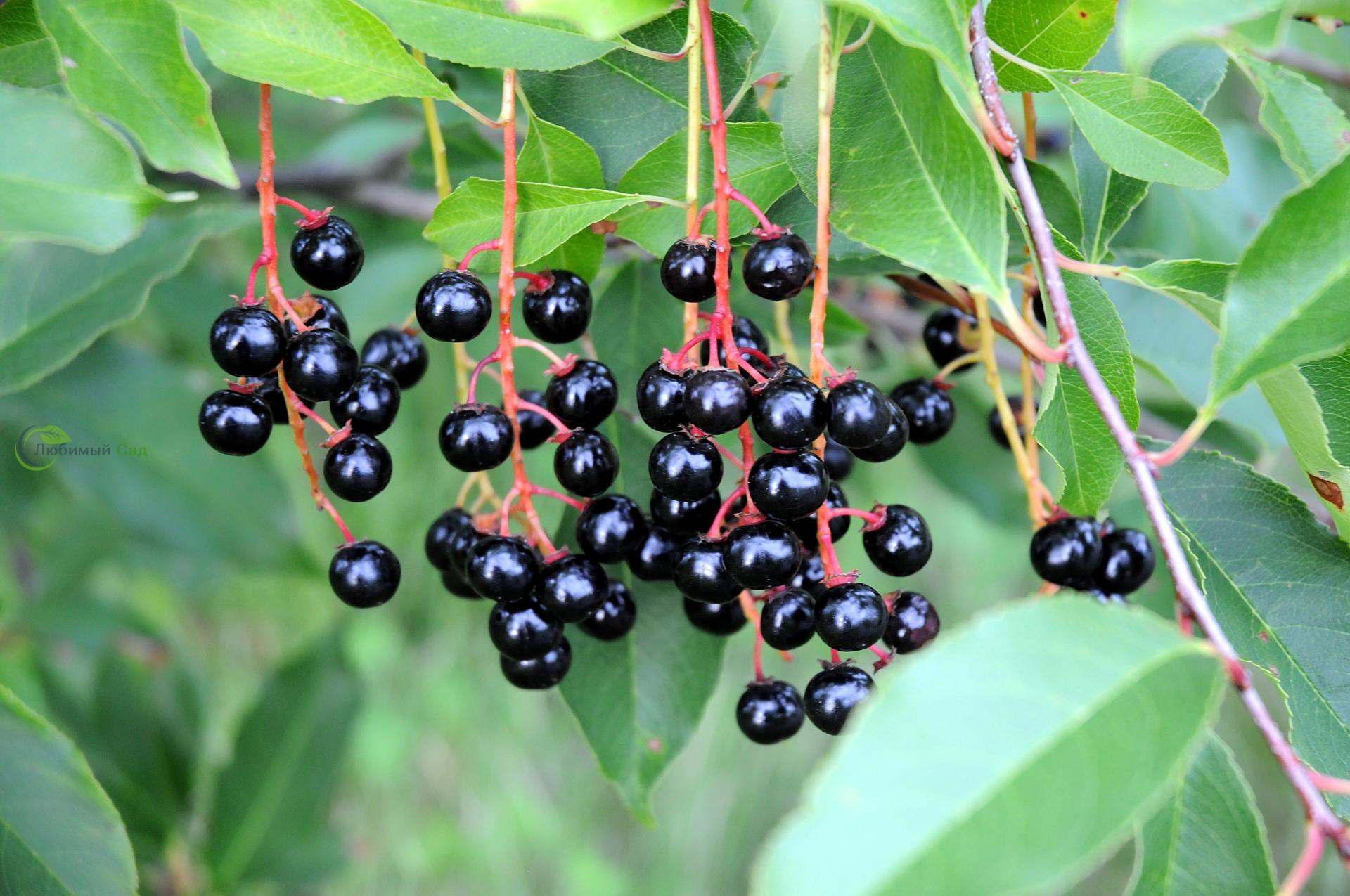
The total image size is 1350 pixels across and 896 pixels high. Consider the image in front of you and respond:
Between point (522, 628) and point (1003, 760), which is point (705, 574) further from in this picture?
point (1003, 760)

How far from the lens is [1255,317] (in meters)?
0.63

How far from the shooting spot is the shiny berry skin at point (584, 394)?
0.80 metres

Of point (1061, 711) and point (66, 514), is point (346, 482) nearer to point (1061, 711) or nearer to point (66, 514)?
point (1061, 711)

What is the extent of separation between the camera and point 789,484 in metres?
0.66

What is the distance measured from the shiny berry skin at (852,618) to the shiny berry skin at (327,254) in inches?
17.4

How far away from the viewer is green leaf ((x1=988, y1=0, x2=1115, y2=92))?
2.55 ft

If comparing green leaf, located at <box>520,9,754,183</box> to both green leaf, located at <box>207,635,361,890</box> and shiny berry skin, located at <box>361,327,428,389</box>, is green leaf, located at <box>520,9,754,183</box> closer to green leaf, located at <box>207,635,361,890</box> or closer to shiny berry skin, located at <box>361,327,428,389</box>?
shiny berry skin, located at <box>361,327,428,389</box>

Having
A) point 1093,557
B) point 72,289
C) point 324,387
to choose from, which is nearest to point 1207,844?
point 1093,557

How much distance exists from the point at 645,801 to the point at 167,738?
3.60ft

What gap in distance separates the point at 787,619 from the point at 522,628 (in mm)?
205

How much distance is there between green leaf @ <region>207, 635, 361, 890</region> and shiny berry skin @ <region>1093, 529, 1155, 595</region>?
1.26 metres

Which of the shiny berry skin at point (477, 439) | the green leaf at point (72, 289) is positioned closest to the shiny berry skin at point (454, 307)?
the shiny berry skin at point (477, 439)

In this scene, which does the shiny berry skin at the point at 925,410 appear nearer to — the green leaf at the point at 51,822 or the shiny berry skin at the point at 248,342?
the shiny berry skin at the point at 248,342

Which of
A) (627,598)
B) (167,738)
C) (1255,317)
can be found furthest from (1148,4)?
(167,738)
